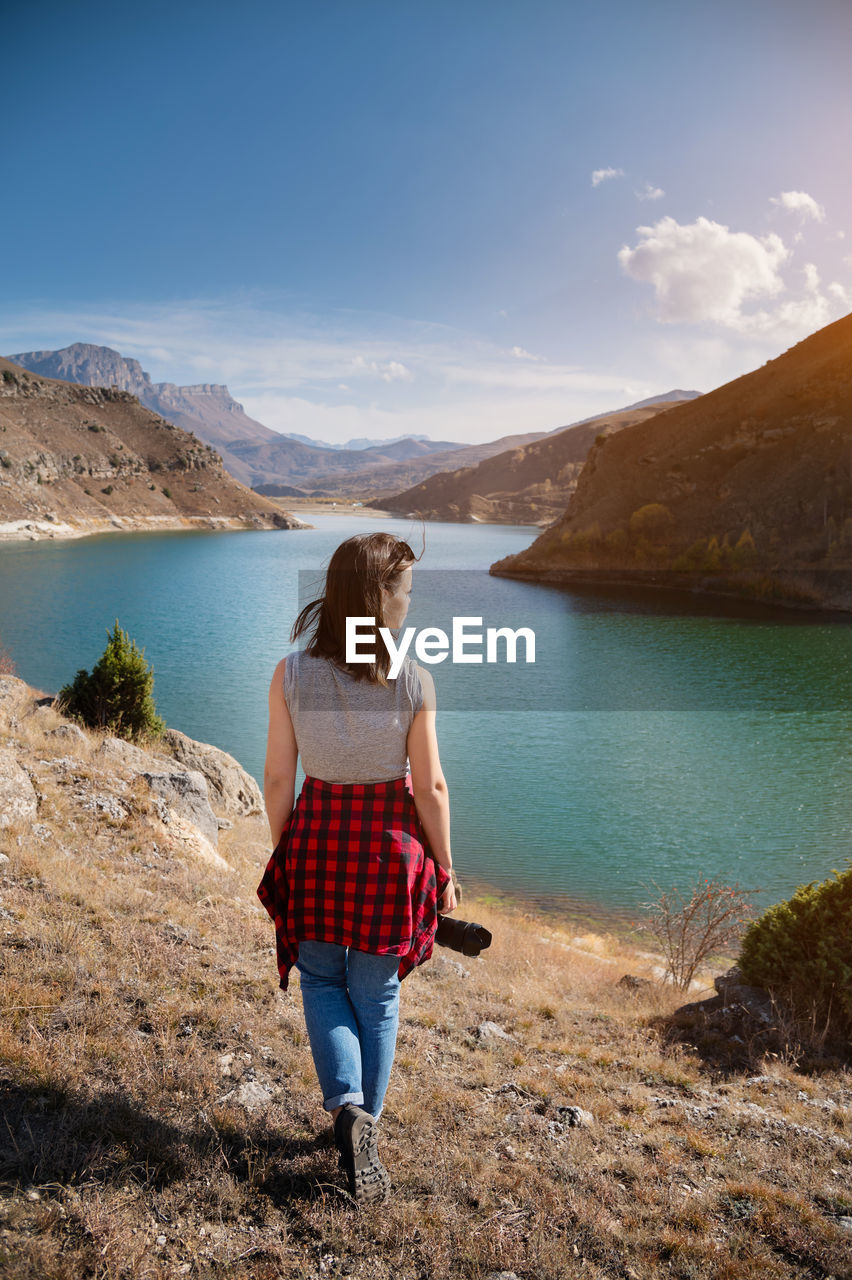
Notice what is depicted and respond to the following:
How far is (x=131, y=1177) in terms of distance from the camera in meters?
2.48

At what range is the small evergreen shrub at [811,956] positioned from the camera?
5012 millimetres

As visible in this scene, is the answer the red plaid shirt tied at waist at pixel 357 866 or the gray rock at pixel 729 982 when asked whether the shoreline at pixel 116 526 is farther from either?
the red plaid shirt tied at waist at pixel 357 866

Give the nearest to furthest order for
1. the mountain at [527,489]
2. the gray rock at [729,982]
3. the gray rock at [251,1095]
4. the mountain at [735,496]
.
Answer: the gray rock at [251,1095] < the gray rock at [729,982] < the mountain at [735,496] < the mountain at [527,489]

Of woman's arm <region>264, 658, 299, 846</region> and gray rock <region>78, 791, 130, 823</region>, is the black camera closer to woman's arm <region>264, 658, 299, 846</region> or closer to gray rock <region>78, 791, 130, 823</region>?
woman's arm <region>264, 658, 299, 846</region>

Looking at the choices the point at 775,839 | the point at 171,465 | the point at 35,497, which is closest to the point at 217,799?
the point at 775,839

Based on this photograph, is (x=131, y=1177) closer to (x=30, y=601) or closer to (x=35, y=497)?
(x=30, y=601)

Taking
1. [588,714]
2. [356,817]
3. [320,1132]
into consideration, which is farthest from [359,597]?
[588,714]

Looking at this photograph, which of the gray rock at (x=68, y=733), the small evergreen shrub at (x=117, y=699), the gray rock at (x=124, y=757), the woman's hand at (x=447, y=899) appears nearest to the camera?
the woman's hand at (x=447, y=899)

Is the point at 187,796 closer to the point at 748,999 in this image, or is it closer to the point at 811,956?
the point at 748,999

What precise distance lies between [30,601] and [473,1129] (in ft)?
142

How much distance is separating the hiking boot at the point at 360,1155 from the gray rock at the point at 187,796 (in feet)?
17.1

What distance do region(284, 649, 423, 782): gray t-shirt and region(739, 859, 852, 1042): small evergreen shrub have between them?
4157 millimetres

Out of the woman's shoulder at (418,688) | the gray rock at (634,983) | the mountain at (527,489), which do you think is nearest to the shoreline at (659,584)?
the gray rock at (634,983)

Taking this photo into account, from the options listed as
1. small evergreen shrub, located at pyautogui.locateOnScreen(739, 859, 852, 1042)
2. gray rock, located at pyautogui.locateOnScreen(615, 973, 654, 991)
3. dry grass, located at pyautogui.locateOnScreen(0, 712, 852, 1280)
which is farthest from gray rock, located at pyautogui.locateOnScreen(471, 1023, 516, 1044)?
gray rock, located at pyautogui.locateOnScreen(615, 973, 654, 991)
